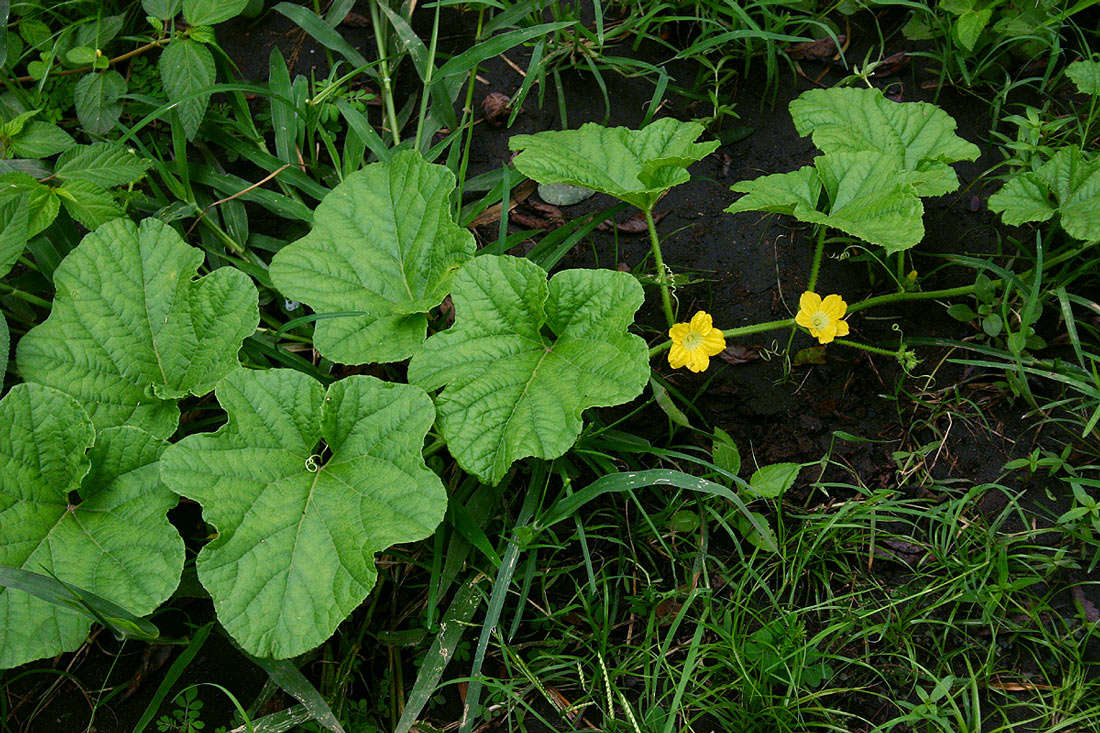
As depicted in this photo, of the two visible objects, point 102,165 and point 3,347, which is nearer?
point 3,347

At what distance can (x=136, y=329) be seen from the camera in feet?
7.55

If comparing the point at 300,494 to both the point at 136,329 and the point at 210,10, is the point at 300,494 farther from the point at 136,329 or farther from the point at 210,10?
the point at 210,10

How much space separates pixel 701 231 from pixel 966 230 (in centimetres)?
81

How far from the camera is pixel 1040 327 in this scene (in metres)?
2.52

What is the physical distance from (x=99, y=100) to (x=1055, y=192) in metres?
2.94

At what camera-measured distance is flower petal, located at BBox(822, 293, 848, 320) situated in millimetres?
2254

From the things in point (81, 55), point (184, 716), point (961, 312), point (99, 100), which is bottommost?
point (184, 716)

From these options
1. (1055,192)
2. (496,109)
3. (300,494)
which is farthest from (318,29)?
(1055,192)

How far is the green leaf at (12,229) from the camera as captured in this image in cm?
231

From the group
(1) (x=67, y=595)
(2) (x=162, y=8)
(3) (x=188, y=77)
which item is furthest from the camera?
(2) (x=162, y=8)

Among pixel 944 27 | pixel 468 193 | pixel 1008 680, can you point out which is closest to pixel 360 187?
pixel 468 193

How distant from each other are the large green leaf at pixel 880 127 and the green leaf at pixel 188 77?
183 centimetres

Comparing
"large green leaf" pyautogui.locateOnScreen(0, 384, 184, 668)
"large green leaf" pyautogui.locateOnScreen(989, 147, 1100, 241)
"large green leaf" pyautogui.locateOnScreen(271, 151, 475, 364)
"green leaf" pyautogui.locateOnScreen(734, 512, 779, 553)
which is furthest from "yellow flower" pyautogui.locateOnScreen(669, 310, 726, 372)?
"large green leaf" pyautogui.locateOnScreen(0, 384, 184, 668)

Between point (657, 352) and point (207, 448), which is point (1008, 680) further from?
point (207, 448)
